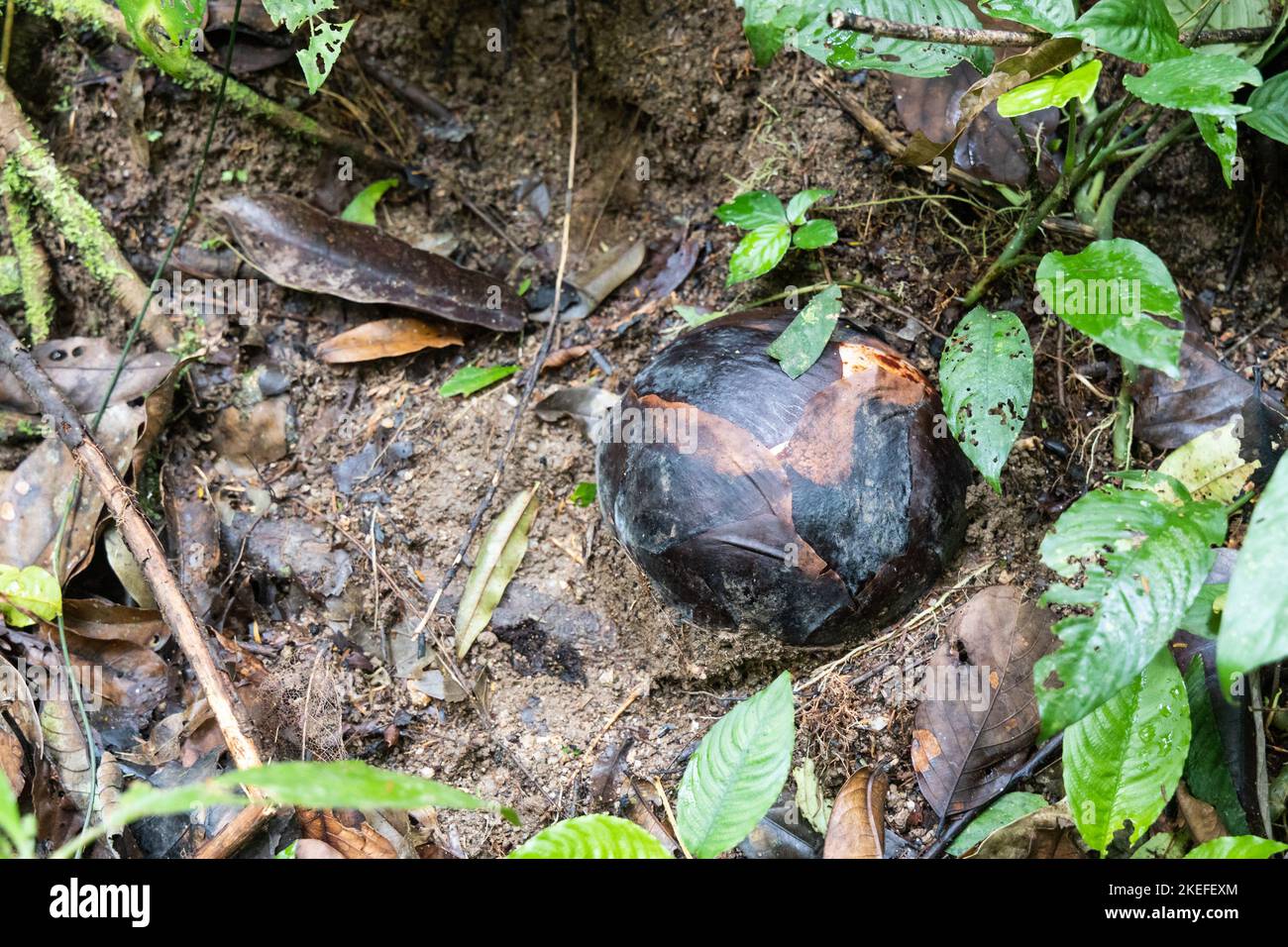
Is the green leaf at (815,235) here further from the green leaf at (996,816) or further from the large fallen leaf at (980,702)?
the green leaf at (996,816)

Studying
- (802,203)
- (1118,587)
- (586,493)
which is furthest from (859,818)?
(802,203)

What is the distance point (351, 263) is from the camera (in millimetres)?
3213

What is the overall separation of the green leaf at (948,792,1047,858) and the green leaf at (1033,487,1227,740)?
675 mm

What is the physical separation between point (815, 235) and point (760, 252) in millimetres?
167

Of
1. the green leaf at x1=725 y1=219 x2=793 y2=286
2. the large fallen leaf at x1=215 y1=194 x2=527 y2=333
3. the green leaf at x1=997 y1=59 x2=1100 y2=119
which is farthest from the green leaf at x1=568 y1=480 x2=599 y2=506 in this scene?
the green leaf at x1=997 y1=59 x2=1100 y2=119

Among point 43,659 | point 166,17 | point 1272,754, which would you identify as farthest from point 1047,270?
point 43,659

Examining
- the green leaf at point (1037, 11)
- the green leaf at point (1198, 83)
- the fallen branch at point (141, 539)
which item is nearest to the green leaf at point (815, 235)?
the green leaf at point (1037, 11)

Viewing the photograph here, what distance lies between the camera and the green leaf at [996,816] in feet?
7.93

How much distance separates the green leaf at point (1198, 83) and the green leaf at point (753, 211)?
40.7 inches

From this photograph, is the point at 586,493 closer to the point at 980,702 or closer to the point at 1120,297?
the point at 980,702

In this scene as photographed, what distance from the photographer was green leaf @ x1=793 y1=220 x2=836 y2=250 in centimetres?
276

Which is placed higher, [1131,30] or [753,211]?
[1131,30]

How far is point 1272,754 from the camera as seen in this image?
2.44m

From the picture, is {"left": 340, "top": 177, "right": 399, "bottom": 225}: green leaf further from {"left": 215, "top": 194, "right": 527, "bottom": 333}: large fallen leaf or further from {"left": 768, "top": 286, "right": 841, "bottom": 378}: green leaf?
{"left": 768, "top": 286, "right": 841, "bottom": 378}: green leaf
